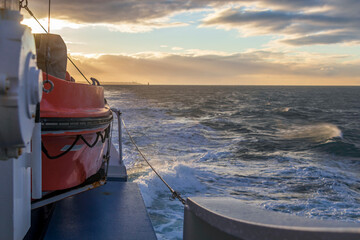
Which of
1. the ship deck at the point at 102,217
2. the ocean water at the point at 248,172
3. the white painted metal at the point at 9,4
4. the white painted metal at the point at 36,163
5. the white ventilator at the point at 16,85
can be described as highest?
the white painted metal at the point at 9,4

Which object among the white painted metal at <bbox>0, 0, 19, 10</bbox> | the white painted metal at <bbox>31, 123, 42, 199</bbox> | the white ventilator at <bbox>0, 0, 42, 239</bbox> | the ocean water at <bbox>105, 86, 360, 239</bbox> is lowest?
the ocean water at <bbox>105, 86, 360, 239</bbox>

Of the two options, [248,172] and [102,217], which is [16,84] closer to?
[102,217]

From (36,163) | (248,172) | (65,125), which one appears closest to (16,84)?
(36,163)

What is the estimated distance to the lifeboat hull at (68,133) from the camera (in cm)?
285

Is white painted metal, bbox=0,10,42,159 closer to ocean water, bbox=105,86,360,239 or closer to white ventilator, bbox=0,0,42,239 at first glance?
white ventilator, bbox=0,0,42,239

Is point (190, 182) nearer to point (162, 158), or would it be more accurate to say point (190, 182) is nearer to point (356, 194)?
point (162, 158)

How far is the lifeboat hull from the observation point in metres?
2.85

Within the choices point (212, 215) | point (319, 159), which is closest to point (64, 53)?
point (212, 215)

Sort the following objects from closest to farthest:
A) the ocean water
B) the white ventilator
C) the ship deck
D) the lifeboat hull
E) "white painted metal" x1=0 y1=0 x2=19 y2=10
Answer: the white ventilator
"white painted metal" x1=0 y1=0 x2=19 y2=10
the lifeboat hull
the ship deck
the ocean water

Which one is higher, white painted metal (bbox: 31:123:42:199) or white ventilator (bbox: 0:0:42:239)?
white ventilator (bbox: 0:0:42:239)

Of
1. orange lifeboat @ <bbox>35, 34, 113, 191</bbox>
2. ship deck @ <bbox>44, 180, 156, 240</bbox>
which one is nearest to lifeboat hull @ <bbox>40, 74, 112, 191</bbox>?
orange lifeboat @ <bbox>35, 34, 113, 191</bbox>

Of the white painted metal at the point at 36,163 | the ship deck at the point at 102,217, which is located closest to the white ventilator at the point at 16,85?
the white painted metal at the point at 36,163

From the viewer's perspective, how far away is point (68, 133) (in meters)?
2.94

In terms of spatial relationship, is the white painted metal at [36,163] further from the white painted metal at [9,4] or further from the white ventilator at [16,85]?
the white painted metal at [9,4]
